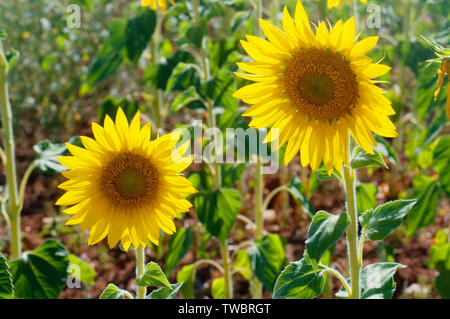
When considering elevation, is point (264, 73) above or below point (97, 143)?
above

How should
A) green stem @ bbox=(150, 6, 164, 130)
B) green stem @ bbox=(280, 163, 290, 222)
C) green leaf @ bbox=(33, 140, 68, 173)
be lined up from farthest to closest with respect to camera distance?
A: green stem @ bbox=(280, 163, 290, 222), green stem @ bbox=(150, 6, 164, 130), green leaf @ bbox=(33, 140, 68, 173)

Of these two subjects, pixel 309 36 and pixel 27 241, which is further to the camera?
pixel 27 241

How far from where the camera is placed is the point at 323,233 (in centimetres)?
154

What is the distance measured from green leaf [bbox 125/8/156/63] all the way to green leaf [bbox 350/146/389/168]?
122 cm

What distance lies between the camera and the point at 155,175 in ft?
5.30

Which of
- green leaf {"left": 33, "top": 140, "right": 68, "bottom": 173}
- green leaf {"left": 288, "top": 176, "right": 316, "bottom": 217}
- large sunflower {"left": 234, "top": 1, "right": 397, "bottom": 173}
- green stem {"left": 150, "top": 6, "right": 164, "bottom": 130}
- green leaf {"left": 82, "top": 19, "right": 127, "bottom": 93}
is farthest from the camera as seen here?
green stem {"left": 150, "top": 6, "right": 164, "bottom": 130}

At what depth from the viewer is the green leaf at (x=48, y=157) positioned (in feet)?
6.62

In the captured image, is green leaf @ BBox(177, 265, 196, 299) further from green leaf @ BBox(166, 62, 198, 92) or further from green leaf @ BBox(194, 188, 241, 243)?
green leaf @ BBox(166, 62, 198, 92)

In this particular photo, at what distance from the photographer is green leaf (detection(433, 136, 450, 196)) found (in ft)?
7.54

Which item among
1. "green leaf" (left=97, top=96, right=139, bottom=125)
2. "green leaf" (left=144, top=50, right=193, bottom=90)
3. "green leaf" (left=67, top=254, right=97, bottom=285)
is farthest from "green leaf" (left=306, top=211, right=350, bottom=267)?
"green leaf" (left=97, top=96, right=139, bottom=125)

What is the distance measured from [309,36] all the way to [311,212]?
2.89ft

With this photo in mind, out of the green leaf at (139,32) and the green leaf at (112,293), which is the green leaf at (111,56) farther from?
the green leaf at (112,293)
